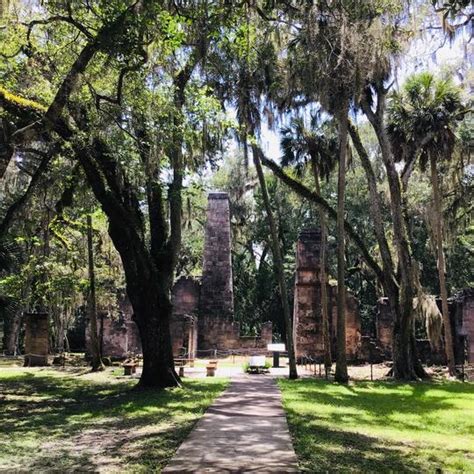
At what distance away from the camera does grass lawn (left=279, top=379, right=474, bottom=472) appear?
655cm

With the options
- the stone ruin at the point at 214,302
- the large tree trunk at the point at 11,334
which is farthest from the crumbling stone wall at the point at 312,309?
the large tree trunk at the point at 11,334

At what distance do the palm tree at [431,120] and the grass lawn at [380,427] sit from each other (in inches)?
262

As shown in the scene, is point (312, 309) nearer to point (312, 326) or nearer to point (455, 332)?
point (312, 326)

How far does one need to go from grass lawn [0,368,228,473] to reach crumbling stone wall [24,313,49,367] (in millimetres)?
5170

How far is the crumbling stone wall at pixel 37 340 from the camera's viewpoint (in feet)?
67.9

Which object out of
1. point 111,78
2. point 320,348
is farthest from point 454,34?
point 320,348

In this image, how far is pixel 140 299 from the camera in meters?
13.4

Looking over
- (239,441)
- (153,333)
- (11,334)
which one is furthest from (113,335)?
(239,441)

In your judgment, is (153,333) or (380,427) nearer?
(380,427)

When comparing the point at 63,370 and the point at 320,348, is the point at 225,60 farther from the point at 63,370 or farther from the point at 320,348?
the point at 320,348

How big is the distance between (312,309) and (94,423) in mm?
15173

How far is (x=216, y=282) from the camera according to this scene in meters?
30.0

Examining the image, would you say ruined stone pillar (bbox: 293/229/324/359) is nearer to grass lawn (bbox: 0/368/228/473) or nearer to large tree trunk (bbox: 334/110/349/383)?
large tree trunk (bbox: 334/110/349/383)

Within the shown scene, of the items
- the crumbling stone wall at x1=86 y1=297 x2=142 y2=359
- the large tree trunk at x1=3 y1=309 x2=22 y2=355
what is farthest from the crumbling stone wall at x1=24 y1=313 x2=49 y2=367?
the large tree trunk at x1=3 y1=309 x2=22 y2=355
